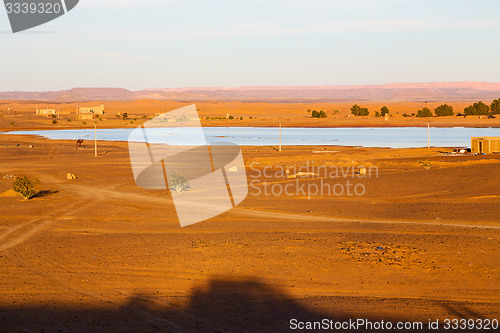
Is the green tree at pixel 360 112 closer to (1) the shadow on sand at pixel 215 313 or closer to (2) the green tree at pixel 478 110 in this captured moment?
(2) the green tree at pixel 478 110

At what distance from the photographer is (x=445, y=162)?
114 ft

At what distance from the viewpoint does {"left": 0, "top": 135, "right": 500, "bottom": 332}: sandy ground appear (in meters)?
10.1

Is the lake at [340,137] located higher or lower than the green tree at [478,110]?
lower

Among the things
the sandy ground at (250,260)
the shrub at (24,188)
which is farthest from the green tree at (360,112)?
the shrub at (24,188)

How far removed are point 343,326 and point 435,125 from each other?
84.3 metres

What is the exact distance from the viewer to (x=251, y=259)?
13977 mm

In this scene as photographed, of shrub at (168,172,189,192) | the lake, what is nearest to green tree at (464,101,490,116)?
the lake

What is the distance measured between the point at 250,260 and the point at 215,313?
12.6ft

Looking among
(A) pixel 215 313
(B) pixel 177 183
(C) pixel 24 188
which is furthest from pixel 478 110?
(A) pixel 215 313

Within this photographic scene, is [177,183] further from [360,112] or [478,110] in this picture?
[360,112]

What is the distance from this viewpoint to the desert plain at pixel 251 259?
1013cm

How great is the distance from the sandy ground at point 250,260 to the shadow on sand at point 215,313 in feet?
Answer: 0.10

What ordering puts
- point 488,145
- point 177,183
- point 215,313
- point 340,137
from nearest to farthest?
point 215,313 → point 177,183 → point 488,145 → point 340,137

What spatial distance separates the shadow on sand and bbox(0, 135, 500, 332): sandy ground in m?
0.03
